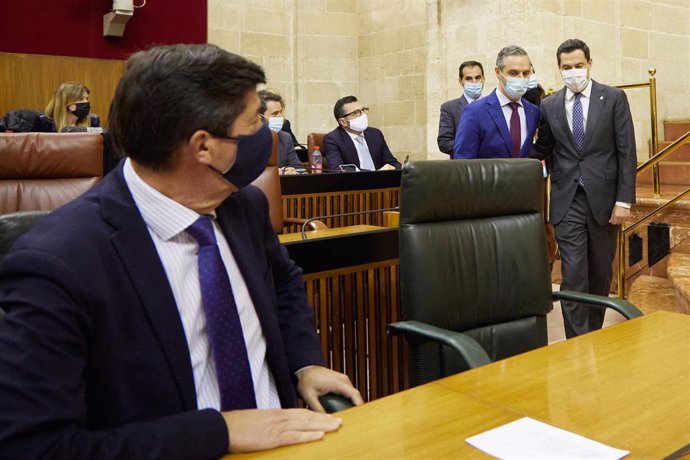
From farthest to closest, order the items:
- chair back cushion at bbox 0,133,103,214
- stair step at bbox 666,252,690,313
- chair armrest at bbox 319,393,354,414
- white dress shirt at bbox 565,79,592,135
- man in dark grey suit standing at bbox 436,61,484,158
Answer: man in dark grey suit standing at bbox 436,61,484,158, stair step at bbox 666,252,690,313, white dress shirt at bbox 565,79,592,135, chair back cushion at bbox 0,133,103,214, chair armrest at bbox 319,393,354,414

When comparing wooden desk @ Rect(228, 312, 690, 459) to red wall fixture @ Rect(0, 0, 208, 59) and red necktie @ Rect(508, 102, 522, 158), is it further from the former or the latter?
red wall fixture @ Rect(0, 0, 208, 59)

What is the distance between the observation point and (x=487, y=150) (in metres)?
3.66

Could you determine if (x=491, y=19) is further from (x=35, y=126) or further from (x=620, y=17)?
(x=35, y=126)

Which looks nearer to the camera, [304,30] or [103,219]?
[103,219]

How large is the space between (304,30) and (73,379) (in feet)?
28.6

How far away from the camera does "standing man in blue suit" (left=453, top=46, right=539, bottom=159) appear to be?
3641 mm

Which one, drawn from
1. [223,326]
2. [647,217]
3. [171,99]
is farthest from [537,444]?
[647,217]

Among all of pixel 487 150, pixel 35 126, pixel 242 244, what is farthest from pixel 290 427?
pixel 35 126

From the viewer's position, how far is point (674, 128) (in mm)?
7207

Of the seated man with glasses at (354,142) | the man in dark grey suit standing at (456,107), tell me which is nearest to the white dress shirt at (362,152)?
the seated man with glasses at (354,142)

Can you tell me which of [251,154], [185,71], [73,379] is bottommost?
[73,379]

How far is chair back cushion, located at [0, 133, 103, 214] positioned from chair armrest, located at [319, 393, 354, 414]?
192 centimetres

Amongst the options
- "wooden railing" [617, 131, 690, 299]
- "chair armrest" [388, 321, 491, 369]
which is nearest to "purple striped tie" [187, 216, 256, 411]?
"chair armrest" [388, 321, 491, 369]

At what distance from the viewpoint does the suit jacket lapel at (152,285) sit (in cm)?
117
